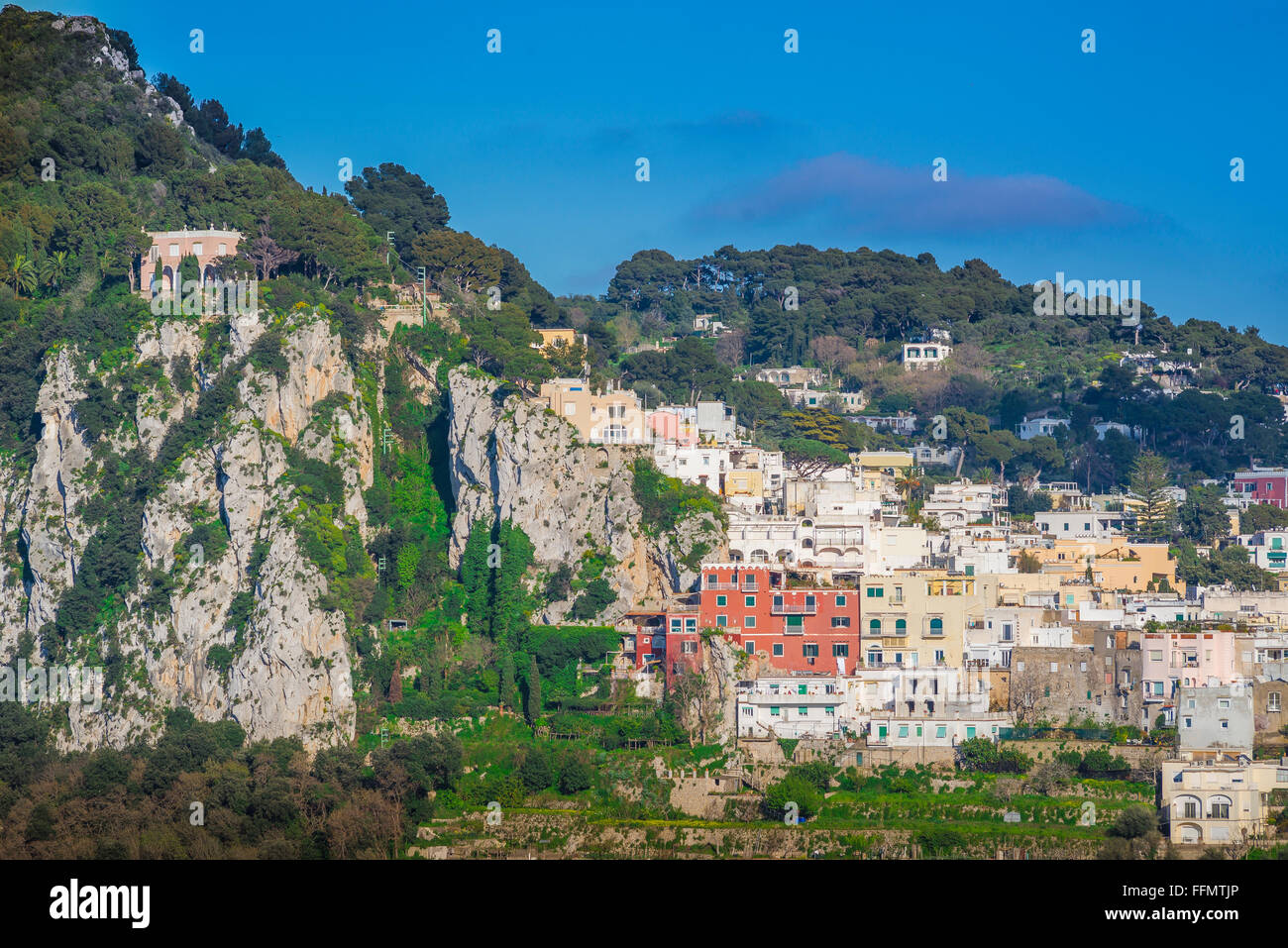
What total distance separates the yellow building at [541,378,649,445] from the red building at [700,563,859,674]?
31.9 ft

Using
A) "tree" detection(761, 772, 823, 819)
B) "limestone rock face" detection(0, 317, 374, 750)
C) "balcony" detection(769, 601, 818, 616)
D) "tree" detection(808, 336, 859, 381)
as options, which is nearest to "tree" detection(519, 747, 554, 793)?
"tree" detection(761, 772, 823, 819)

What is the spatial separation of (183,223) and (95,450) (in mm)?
12207

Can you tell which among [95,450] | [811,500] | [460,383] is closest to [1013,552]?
[811,500]

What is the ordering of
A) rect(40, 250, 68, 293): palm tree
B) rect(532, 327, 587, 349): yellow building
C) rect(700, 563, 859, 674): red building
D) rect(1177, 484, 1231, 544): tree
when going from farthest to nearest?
1. rect(532, 327, 587, 349): yellow building
2. rect(1177, 484, 1231, 544): tree
3. rect(40, 250, 68, 293): palm tree
4. rect(700, 563, 859, 674): red building

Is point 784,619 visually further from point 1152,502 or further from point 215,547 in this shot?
point 1152,502

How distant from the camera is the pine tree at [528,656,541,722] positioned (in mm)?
60438

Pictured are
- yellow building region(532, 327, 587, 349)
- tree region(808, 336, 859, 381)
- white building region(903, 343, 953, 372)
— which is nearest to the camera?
yellow building region(532, 327, 587, 349)

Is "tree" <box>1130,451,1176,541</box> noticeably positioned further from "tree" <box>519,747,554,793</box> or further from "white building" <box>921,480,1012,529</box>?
"tree" <box>519,747,554,793</box>

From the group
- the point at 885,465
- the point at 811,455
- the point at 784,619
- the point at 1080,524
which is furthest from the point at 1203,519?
the point at 784,619

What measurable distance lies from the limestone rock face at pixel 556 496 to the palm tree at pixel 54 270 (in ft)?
52.1

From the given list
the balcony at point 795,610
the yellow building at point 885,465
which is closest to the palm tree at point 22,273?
the yellow building at point 885,465

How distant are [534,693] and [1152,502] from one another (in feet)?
90.4
